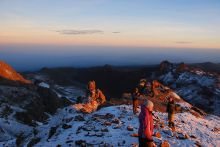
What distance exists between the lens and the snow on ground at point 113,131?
26734mm

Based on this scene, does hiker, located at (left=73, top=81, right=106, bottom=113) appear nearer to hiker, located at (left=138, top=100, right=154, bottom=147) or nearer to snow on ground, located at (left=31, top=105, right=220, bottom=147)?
snow on ground, located at (left=31, top=105, right=220, bottom=147)

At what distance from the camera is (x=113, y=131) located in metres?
28.9

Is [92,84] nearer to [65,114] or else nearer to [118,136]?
[65,114]

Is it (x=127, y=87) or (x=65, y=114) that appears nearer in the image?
(x=65, y=114)

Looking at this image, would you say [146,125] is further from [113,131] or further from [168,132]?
[168,132]

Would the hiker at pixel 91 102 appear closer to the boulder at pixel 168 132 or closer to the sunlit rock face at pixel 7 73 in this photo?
the boulder at pixel 168 132

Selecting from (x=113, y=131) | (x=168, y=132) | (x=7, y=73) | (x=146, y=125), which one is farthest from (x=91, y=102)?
(x=7, y=73)

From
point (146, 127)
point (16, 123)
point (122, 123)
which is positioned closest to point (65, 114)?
point (122, 123)

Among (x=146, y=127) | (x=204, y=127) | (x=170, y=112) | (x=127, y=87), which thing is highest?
(x=146, y=127)

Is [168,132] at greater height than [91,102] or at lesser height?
greater

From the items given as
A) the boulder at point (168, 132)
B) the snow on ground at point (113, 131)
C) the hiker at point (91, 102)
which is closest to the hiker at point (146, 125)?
the snow on ground at point (113, 131)

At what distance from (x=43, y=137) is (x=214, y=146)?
15805 millimetres

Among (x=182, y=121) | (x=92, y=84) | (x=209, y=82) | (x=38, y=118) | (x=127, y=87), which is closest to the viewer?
(x=182, y=121)

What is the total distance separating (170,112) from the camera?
31.6m
